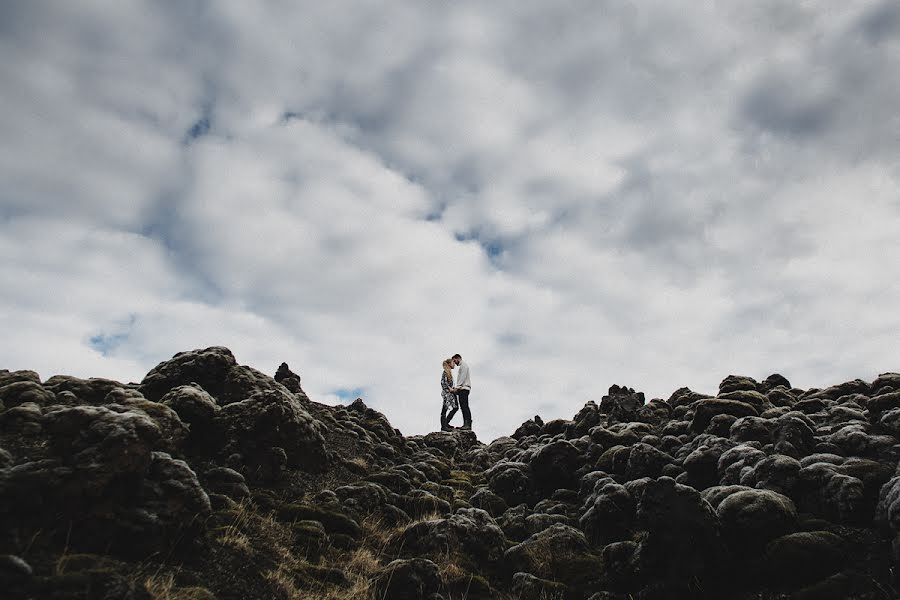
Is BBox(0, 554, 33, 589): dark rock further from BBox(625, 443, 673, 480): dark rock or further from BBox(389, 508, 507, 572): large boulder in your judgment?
BBox(625, 443, 673, 480): dark rock

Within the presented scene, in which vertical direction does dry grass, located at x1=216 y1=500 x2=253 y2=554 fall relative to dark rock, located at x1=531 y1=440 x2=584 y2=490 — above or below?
below

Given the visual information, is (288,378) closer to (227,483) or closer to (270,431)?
(270,431)

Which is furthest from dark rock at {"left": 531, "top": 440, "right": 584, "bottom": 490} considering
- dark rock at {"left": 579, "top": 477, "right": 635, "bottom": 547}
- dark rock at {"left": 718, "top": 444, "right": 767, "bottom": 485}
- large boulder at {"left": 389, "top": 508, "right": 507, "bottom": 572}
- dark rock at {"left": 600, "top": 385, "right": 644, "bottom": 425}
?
dark rock at {"left": 600, "top": 385, "right": 644, "bottom": 425}

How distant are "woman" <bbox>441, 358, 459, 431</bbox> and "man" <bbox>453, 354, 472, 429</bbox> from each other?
828mm

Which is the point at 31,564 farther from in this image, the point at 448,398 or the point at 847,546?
the point at 448,398

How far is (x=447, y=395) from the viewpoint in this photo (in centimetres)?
3816

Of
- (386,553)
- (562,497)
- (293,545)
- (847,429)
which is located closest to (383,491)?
(386,553)

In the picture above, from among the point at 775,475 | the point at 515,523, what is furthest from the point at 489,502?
the point at 775,475

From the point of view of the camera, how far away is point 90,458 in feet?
31.1

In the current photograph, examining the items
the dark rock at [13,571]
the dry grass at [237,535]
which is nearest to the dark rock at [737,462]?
the dry grass at [237,535]

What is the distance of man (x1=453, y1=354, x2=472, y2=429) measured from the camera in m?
Result: 35.8

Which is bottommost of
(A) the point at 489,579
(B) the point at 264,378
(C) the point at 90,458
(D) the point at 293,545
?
(A) the point at 489,579

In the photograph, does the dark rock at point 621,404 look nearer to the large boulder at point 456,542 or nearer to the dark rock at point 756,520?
the large boulder at point 456,542

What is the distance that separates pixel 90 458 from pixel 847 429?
64.7ft
